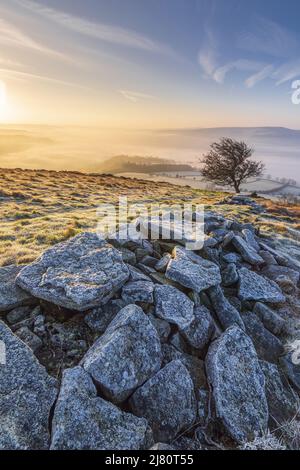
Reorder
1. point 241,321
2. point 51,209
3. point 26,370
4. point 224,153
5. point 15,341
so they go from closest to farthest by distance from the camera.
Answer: point 26,370
point 15,341
point 241,321
point 51,209
point 224,153

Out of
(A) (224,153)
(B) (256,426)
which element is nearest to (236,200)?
(A) (224,153)

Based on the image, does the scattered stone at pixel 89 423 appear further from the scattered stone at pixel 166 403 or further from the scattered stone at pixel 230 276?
the scattered stone at pixel 230 276

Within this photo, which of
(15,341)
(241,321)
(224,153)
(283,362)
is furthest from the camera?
(224,153)

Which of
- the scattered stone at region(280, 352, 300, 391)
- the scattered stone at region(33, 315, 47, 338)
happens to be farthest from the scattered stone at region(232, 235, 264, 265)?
the scattered stone at region(33, 315, 47, 338)

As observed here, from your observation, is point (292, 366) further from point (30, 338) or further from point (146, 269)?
point (30, 338)

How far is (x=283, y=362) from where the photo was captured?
20.5ft

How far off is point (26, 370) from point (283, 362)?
214 inches

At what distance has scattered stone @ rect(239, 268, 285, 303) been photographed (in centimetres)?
766

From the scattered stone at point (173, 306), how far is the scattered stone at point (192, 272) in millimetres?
379

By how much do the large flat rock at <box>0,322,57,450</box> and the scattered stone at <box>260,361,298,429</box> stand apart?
13.0 ft

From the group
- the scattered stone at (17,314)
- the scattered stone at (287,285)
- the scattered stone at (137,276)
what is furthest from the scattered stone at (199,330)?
the scattered stone at (287,285)

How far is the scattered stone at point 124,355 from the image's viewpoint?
4504 millimetres
